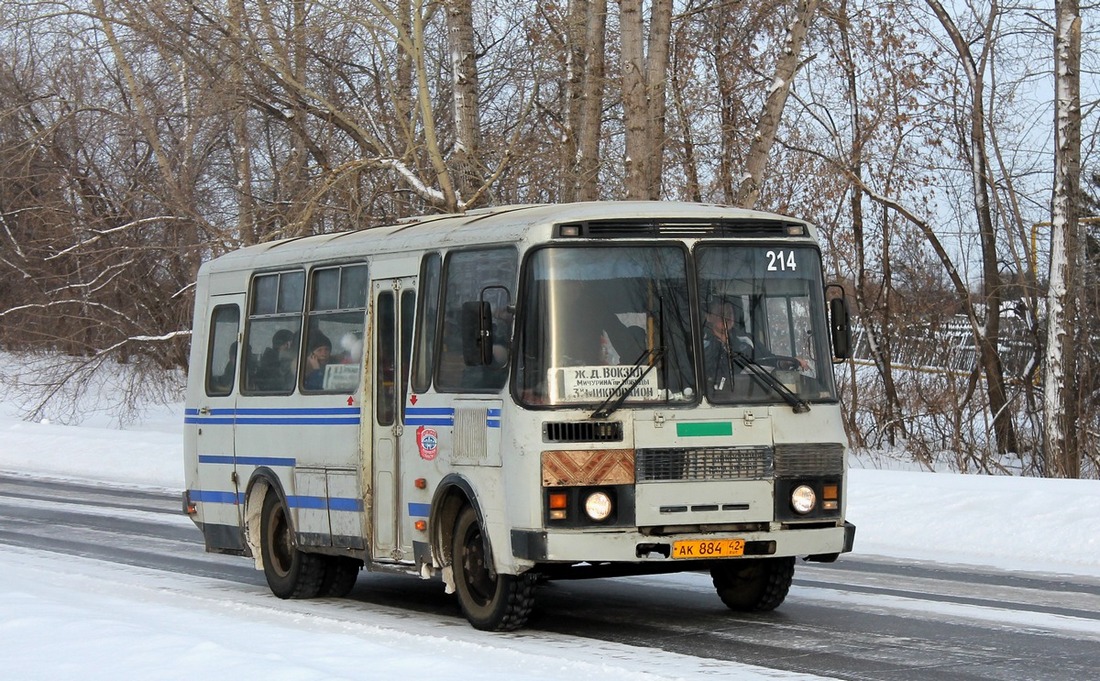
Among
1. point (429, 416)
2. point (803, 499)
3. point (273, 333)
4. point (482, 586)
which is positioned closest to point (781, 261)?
point (803, 499)

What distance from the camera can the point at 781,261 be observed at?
36.1 feet

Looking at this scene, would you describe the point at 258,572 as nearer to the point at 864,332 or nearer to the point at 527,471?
the point at 527,471

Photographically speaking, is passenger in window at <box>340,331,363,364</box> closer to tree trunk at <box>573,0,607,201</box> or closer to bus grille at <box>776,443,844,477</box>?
bus grille at <box>776,443,844,477</box>

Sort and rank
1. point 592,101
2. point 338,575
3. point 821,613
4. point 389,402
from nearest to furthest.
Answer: point 821,613 < point 389,402 < point 338,575 < point 592,101

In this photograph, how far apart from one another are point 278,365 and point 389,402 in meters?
2.06

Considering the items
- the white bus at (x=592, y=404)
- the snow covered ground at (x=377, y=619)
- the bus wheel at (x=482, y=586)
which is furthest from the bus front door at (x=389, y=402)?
the bus wheel at (x=482, y=586)

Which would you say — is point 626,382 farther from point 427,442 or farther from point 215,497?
point 215,497

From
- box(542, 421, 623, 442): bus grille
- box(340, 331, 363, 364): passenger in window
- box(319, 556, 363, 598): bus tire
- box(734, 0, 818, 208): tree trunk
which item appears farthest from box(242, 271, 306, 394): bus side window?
box(734, 0, 818, 208): tree trunk

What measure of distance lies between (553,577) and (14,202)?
106 feet

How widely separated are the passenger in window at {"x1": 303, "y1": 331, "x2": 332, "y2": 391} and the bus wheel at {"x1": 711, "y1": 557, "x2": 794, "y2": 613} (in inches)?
135

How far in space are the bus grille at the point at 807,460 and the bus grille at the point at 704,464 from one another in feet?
0.28

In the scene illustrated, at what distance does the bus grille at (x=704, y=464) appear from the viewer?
10219 millimetres

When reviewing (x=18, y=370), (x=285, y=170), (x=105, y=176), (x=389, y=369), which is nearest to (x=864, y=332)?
(x=285, y=170)

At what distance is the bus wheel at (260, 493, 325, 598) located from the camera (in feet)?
43.4
